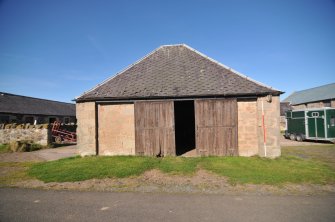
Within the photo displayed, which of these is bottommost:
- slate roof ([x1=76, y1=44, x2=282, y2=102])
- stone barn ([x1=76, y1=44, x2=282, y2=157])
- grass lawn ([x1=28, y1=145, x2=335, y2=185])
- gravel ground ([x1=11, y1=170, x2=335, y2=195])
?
gravel ground ([x1=11, y1=170, x2=335, y2=195])

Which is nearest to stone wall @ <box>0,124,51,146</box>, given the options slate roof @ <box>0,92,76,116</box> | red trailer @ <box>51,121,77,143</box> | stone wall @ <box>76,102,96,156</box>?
red trailer @ <box>51,121,77,143</box>

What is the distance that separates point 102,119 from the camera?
12.5 m

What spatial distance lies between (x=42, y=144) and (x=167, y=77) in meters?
13.4

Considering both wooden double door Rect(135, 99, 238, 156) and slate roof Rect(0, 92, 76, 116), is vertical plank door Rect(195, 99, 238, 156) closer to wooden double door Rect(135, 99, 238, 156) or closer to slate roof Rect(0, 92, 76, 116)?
wooden double door Rect(135, 99, 238, 156)

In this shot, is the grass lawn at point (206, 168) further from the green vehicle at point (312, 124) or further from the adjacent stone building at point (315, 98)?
the adjacent stone building at point (315, 98)

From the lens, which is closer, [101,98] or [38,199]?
[38,199]

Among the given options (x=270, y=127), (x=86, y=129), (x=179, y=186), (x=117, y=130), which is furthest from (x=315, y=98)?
(x=86, y=129)

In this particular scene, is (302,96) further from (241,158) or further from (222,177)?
(222,177)

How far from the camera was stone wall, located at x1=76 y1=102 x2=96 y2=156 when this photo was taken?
12.2 meters

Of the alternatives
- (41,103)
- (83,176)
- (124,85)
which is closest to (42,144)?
(124,85)

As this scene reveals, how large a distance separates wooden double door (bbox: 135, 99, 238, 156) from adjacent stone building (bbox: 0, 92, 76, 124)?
946 inches

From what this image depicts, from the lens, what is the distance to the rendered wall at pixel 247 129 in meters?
11.8

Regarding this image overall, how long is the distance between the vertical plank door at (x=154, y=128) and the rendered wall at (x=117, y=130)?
392mm

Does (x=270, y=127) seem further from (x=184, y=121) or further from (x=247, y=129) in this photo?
(x=184, y=121)
